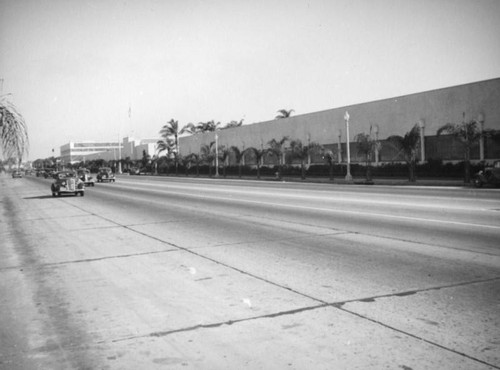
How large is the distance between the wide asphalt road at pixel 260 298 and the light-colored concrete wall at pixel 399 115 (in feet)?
80.9

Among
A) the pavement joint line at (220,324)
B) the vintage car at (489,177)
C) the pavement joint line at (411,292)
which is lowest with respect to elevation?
the pavement joint line at (220,324)

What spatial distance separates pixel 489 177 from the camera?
25.2m

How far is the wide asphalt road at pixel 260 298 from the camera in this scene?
4.33 m

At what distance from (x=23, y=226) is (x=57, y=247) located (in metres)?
5.52

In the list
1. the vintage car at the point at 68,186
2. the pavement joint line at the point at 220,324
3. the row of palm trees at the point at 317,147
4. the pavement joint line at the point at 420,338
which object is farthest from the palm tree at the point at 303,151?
the pavement joint line at the point at 420,338

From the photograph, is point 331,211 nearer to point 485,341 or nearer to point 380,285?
point 380,285

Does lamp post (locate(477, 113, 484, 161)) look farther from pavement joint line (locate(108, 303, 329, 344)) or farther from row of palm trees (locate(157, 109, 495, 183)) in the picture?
pavement joint line (locate(108, 303, 329, 344))

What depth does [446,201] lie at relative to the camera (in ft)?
59.1

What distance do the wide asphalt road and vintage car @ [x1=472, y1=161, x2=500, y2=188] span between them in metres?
14.0

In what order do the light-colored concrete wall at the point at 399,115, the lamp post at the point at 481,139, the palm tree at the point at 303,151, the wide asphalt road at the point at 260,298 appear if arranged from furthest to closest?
the palm tree at the point at 303,151, the light-colored concrete wall at the point at 399,115, the lamp post at the point at 481,139, the wide asphalt road at the point at 260,298

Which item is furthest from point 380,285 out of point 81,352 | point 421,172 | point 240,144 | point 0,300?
point 240,144

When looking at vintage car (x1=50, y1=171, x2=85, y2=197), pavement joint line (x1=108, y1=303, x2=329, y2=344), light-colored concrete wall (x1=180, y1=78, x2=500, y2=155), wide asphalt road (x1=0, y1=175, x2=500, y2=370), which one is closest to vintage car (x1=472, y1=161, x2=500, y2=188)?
light-colored concrete wall (x1=180, y1=78, x2=500, y2=155)

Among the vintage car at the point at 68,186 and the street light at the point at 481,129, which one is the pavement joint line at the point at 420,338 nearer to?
the vintage car at the point at 68,186

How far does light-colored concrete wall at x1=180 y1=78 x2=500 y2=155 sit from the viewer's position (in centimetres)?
3388
